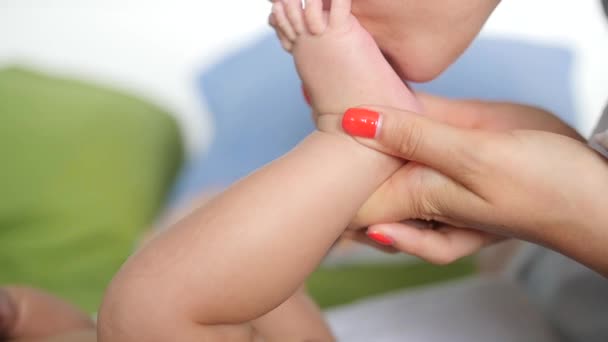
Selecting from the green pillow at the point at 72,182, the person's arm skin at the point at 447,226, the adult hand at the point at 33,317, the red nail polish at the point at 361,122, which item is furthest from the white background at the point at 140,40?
the red nail polish at the point at 361,122

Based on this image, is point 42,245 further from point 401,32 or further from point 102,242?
point 401,32

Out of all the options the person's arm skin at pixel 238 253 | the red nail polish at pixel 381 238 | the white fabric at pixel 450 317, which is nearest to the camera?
the person's arm skin at pixel 238 253

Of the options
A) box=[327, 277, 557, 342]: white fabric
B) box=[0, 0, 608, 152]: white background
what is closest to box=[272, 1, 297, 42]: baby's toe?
box=[327, 277, 557, 342]: white fabric

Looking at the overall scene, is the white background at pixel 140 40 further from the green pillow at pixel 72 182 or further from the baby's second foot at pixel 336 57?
the baby's second foot at pixel 336 57

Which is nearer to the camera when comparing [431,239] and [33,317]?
[431,239]

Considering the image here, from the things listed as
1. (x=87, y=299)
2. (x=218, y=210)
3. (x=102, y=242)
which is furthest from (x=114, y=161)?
(x=218, y=210)

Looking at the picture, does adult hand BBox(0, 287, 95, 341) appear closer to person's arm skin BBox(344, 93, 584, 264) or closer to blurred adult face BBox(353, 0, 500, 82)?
person's arm skin BBox(344, 93, 584, 264)

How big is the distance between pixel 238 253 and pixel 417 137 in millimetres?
206

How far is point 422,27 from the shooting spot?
711 millimetres

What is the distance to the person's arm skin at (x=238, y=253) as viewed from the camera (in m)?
0.65

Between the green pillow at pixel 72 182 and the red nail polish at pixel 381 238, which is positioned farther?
the green pillow at pixel 72 182

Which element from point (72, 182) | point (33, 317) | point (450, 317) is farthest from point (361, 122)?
point (72, 182)

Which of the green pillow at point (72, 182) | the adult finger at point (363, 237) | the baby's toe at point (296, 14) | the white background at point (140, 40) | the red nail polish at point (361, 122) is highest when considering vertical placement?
the baby's toe at point (296, 14)

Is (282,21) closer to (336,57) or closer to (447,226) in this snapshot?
(336,57)
